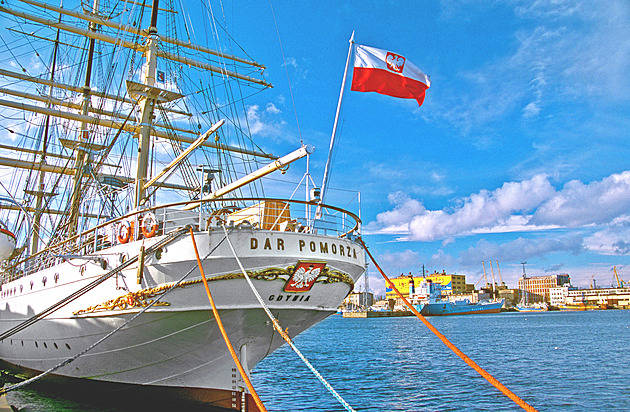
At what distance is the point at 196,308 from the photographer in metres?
11.2

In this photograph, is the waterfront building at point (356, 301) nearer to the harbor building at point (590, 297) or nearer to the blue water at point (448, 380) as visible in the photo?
the harbor building at point (590, 297)

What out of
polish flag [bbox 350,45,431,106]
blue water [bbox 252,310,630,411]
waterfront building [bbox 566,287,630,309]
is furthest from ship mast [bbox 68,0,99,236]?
waterfront building [bbox 566,287,630,309]

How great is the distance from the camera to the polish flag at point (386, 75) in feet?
41.5

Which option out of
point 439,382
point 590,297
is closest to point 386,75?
point 439,382

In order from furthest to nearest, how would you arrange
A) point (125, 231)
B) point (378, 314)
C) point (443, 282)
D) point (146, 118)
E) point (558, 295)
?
point (558, 295) < point (443, 282) < point (378, 314) < point (146, 118) < point (125, 231)

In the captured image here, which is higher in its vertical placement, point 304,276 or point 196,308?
point 304,276

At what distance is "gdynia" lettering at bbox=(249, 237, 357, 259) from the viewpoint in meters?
11.0

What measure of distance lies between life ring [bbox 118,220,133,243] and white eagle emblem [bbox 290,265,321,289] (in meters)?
4.76

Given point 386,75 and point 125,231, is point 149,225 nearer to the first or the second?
point 125,231

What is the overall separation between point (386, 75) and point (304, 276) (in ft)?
19.3

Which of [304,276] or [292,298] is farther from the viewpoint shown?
[292,298]

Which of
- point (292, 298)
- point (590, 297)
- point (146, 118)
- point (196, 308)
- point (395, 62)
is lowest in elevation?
point (590, 297)

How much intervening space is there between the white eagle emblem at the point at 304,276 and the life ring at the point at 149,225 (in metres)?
3.74

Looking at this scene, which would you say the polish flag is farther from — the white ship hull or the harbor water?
the harbor water
